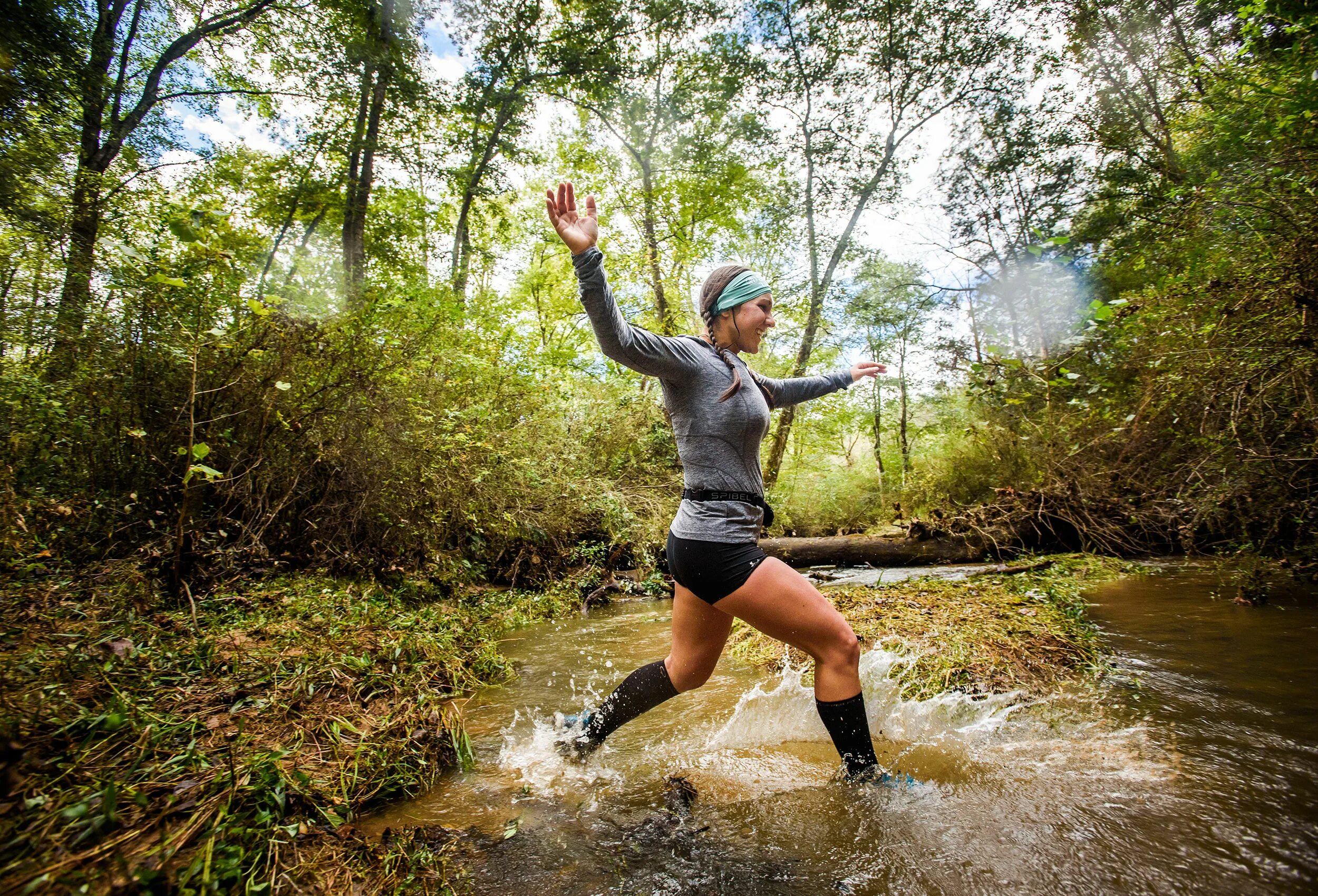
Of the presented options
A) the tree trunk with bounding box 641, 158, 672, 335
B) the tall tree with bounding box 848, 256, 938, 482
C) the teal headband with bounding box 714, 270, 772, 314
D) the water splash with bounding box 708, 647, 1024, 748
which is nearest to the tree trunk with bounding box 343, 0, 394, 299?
the tree trunk with bounding box 641, 158, 672, 335

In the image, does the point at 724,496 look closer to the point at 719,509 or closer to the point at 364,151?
the point at 719,509

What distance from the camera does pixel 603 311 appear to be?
195cm

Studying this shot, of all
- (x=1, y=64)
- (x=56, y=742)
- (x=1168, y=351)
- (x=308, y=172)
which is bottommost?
(x=56, y=742)

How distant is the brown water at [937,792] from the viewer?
1.65 m

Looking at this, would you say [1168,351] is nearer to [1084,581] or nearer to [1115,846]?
[1084,581]

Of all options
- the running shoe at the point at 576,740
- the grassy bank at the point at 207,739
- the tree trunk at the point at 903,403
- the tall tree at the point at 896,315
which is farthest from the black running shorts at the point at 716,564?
the tree trunk at the point at 903,403

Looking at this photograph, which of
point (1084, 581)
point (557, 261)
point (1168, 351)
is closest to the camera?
point (1168, 351)

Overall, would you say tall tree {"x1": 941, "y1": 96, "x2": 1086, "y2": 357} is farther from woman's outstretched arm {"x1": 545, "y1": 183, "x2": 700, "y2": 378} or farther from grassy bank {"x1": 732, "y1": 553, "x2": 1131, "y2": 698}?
woman's outstretched arm {"x1": 545, "y1": 183, "x2": 700, "y2": 378}

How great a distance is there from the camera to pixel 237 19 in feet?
31.1

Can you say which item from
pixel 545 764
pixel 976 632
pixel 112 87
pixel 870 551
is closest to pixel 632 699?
pixel 545 764

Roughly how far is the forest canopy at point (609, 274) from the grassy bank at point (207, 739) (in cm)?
86

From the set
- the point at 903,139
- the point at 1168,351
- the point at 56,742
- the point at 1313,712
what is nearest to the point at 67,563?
the point at 56,742

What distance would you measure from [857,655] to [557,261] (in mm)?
20289

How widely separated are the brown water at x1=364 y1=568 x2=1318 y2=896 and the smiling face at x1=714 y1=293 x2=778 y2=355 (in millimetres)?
1918
